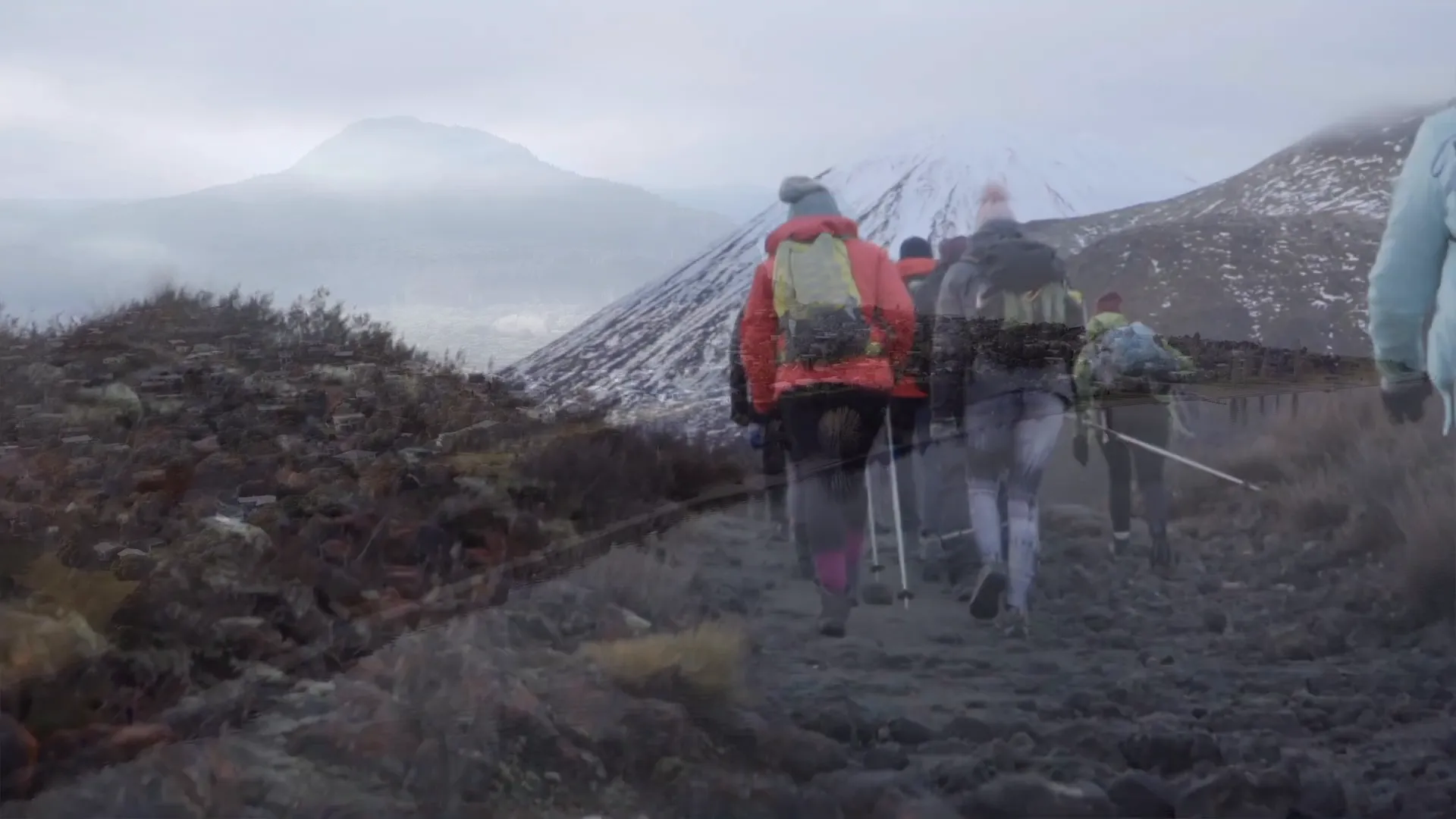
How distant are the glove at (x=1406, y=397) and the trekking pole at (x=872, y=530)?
1566 mm

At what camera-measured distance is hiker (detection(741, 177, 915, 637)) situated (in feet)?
13.6

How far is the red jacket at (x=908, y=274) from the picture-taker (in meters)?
4.16

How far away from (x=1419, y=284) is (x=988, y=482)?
55.4 inches

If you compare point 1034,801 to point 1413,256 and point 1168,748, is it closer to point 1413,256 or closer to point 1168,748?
point 1168,748

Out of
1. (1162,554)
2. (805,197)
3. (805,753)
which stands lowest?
(805,753)

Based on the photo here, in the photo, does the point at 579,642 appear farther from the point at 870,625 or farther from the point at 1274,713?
the point at 1274,713

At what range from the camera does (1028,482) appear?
4297 millimetres

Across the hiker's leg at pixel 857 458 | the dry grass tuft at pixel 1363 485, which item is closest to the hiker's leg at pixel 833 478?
the hiker's leg at pixel 857 458

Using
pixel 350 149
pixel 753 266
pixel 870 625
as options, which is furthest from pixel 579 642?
pixel 350 149

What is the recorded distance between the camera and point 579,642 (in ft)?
13.8

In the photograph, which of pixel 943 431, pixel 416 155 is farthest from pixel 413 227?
pixel 943 431

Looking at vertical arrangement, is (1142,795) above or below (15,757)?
below

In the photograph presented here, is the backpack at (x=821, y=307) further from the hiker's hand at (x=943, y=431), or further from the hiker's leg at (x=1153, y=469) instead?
the hiker's leg at (x=1153, y=469)

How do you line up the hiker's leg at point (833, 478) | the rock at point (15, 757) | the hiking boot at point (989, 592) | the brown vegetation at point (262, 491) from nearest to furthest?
the rock at point (15, 757) < the brown vegetation at point (262, 491) < the hiker's leg at point (833, 478) < the hiking boot at point (989, 592)
